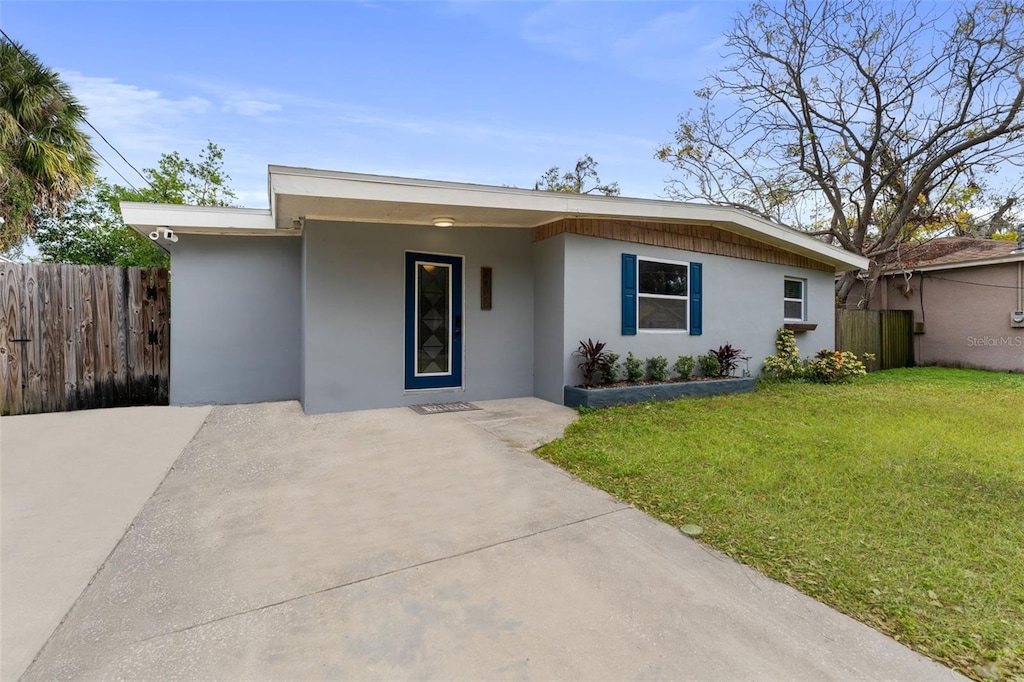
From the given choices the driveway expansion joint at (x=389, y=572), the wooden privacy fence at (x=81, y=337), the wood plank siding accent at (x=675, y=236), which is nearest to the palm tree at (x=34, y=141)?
the wooden privacy fence at (x=81, y=337)

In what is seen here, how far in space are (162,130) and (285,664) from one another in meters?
14.6

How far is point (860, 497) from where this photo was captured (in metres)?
3.08

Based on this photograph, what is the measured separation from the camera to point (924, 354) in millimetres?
11969

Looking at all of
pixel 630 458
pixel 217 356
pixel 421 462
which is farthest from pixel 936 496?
pixel 217 356

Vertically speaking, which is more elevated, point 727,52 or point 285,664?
point 727,52

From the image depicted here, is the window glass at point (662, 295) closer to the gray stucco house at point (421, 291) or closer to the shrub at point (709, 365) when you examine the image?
the gray stucco house at point (421, 291)

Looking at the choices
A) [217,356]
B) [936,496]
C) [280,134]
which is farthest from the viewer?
[280,134]

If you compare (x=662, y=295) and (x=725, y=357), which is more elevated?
(x=662, y=295)

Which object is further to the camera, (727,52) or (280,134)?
(727,52)

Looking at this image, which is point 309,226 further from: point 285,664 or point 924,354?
point 924,354

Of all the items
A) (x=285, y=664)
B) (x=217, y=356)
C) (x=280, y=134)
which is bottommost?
(x=285, y=664)

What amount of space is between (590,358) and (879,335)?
9.34m

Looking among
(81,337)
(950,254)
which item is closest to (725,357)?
(81,337)

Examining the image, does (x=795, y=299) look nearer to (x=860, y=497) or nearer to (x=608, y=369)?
(x=608, y=369)
